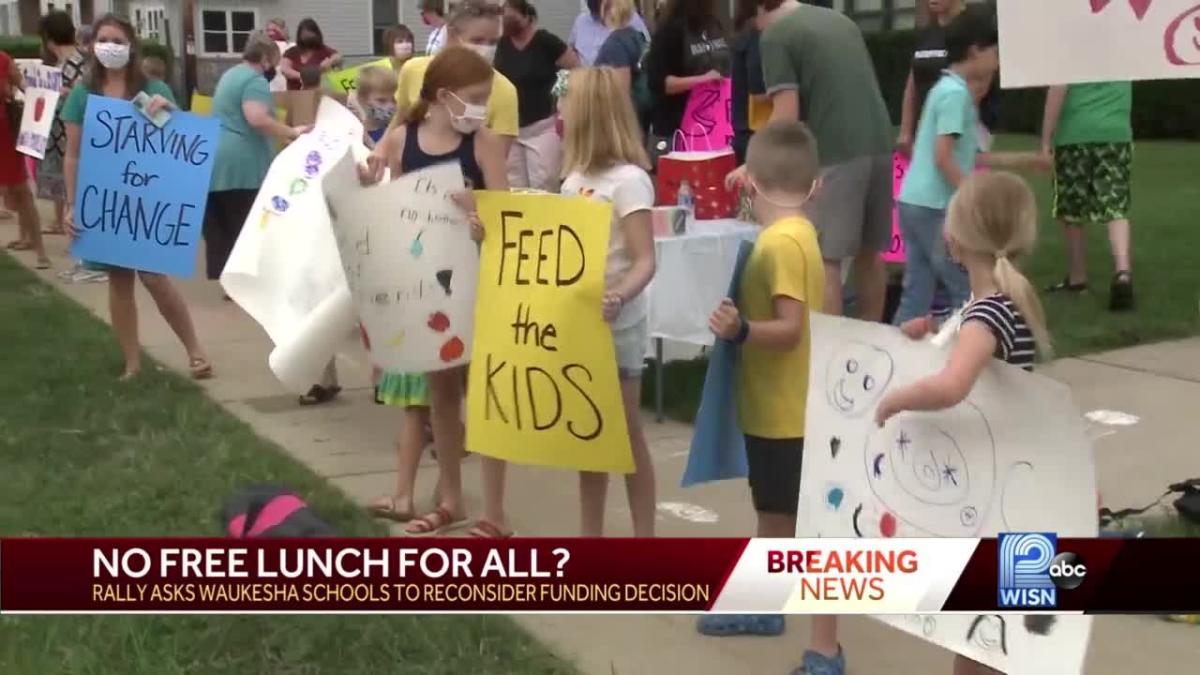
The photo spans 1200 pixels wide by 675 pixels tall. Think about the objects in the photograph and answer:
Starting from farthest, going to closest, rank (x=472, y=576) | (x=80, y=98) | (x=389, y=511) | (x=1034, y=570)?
(x=80, y=98)
(x=389, y=511)
(x=472, y=576)
(x=1034, y=570)

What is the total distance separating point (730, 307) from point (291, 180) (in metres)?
2.77

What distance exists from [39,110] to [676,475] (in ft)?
25.2

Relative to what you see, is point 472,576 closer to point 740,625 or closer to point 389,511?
point 740,625

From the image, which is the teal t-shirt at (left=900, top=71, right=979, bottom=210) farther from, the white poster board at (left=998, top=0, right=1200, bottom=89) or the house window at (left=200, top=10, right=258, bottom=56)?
the house window at (left=200, top=10, right=258, bottom=56)

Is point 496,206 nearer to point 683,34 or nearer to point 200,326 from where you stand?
point 683,34

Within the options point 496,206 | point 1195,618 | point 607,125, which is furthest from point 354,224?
point 1195,618

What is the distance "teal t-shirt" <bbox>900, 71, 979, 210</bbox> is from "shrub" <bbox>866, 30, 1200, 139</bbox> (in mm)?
13153

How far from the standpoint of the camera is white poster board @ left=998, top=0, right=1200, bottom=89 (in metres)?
4.75

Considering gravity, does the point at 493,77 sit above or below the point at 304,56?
below

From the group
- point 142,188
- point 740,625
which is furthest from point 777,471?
point 142,188

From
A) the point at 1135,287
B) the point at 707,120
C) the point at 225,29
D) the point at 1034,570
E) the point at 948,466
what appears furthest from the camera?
the point at 225,29

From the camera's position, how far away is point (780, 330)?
3.93 metres

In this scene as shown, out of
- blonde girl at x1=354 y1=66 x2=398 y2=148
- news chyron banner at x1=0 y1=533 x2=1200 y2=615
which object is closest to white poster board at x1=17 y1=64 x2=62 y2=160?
blonde girl at x1=354 y1=66 x2=398 y2=148

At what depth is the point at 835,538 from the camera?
3.67 m
